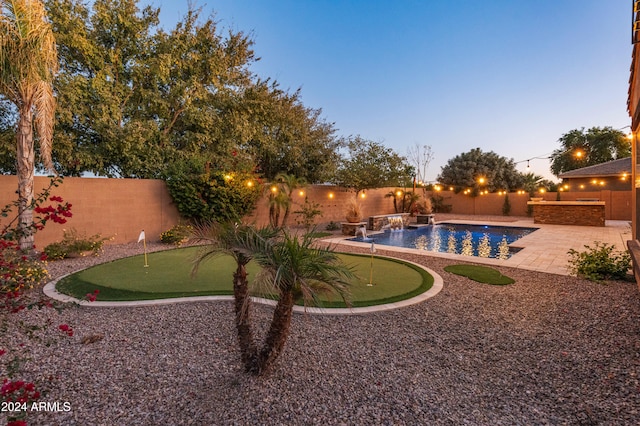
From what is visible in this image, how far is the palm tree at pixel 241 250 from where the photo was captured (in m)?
2.57

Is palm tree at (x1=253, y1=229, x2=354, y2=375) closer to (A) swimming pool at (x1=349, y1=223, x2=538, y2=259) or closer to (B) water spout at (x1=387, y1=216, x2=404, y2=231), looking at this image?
(A) swimming pool at (x1=349, y1=223, x2=538, y2=259)

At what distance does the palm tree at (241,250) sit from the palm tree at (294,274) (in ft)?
0.57

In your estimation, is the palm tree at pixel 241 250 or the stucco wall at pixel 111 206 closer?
the palm tree at pixel 241 250

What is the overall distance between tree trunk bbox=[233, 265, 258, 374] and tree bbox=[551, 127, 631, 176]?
1293 inches

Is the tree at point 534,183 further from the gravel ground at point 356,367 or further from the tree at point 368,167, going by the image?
the gravel ground at point 356,367

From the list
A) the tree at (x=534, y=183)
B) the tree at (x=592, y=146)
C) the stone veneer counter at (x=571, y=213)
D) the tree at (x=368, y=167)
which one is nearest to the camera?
the stone veneer counter at (x=571, y=213)

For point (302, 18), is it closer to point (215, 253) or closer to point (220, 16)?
point (220, 16)

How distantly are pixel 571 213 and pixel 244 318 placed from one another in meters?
18.4

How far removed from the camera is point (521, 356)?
3238 mm

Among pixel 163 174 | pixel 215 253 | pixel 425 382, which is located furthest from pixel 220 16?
pixel 425 382

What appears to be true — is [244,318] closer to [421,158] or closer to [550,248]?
[550,248]

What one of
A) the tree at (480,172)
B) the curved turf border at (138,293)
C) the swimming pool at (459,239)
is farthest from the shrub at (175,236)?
the tree at (480,172)

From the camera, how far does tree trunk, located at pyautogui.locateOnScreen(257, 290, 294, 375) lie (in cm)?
251

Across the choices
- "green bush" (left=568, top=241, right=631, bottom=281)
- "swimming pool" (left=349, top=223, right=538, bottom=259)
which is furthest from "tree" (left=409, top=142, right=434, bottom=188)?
"green bush" (left=568, top=241, right=631, bottom=281)
